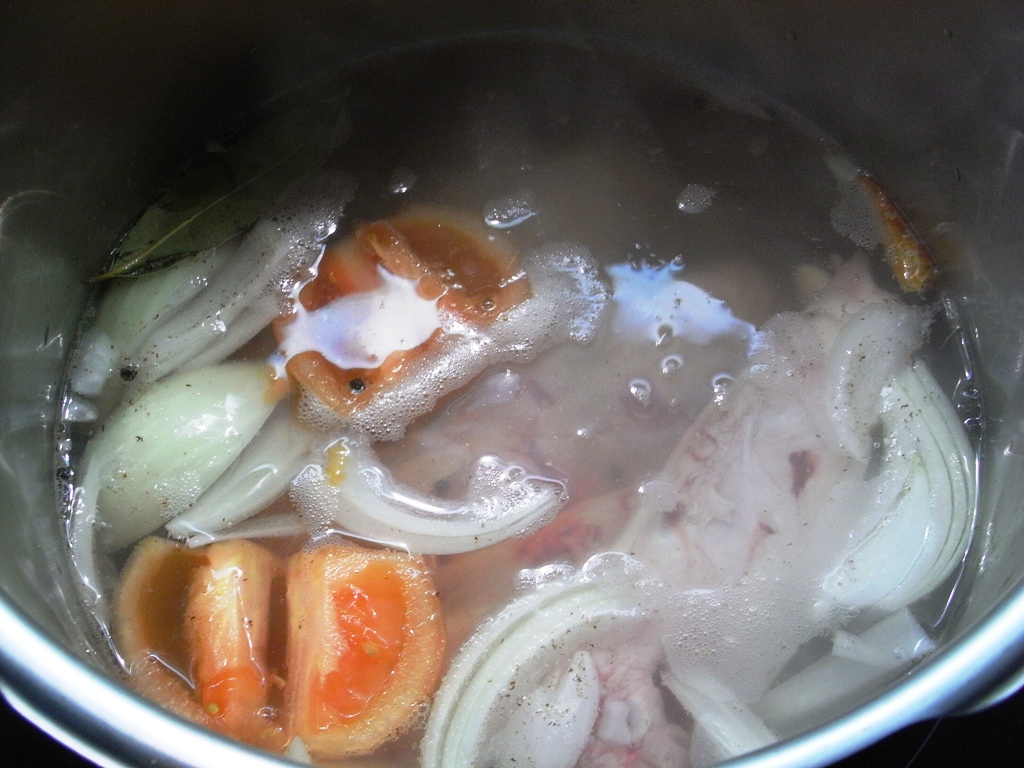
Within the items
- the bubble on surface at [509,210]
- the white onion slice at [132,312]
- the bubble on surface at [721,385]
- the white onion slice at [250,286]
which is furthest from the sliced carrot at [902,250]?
the white onion slice at [132,312]

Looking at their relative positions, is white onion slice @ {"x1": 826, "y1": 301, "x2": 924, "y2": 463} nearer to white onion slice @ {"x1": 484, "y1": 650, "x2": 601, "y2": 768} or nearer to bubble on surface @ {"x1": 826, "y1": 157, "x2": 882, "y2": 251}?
bubble on surface @ {"x1": 826, "y1": 157, "x2": 882, "y2": 251}

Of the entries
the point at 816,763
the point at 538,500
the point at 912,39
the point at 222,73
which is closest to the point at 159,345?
the point at 222,73

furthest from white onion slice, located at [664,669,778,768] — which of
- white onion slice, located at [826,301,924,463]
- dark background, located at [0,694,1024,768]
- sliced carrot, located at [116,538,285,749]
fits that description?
sliced carrot, located at [116,538,285,749]

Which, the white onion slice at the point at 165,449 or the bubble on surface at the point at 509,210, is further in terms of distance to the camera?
the bubble on surface at the point at 509,210

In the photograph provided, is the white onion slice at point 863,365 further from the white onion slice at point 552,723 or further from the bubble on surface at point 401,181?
the bubble on surface at point 401,181

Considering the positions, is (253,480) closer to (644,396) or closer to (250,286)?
(250,286)

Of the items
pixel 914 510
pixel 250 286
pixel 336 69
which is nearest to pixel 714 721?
pixel 914 510

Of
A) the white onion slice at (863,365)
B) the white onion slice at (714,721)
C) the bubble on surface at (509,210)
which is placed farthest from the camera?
the bubble on surface at (509,210)
